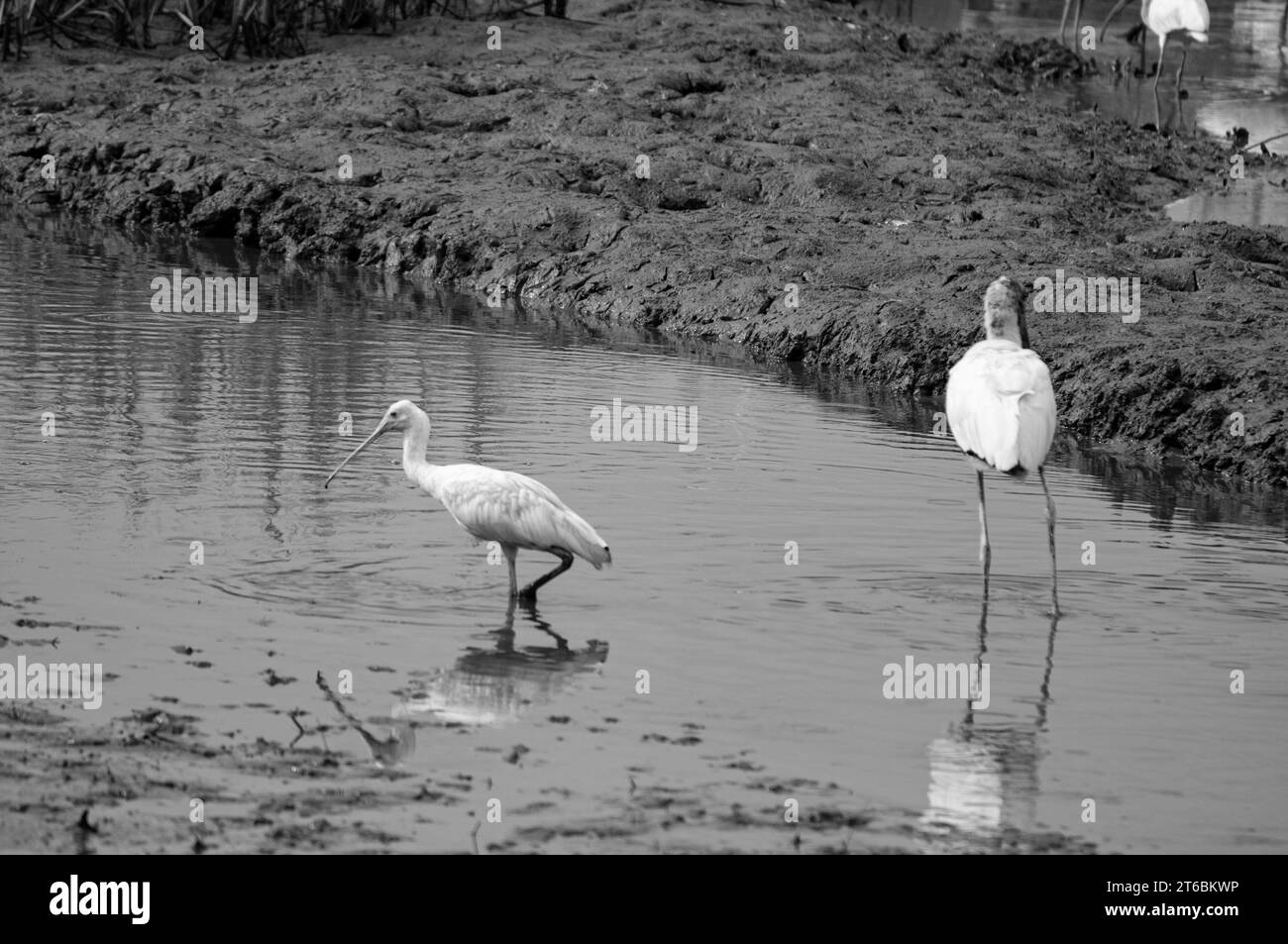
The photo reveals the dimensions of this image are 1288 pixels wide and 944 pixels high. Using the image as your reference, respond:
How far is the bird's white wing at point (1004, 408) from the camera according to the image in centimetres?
931

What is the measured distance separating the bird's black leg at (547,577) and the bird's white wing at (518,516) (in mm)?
100

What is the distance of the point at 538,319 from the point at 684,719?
8.76 meters

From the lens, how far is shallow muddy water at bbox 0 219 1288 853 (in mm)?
7125

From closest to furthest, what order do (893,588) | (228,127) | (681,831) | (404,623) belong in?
1. (681,831)
2. (404,623)
3. (893,588)
4. (228,127)

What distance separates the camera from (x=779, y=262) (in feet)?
52.7

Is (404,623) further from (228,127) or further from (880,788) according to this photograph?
(228,127)

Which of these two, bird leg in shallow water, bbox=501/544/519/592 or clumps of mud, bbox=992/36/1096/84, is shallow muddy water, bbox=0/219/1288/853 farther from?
clumps of mud, bbox=992/36/1096/84

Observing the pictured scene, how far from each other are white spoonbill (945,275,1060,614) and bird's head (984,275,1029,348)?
0.28 m

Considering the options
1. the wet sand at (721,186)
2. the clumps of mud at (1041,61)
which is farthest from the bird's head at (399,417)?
the clumps of mud at (1041,61)

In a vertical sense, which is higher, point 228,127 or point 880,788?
point 228,127

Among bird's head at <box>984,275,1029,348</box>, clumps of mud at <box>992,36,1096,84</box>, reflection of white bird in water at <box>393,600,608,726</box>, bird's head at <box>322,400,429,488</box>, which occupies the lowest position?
reflection of white bird in water at <box>393,600,608,726</box>

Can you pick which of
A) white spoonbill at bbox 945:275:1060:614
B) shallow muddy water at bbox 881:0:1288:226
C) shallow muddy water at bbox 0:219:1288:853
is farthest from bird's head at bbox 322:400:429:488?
shallow muddy water at bbox 881:0:1288:226

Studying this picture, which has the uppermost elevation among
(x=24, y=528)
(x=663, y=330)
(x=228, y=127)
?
(x=228, y=127)

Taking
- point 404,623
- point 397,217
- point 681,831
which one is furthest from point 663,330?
point 681,831
